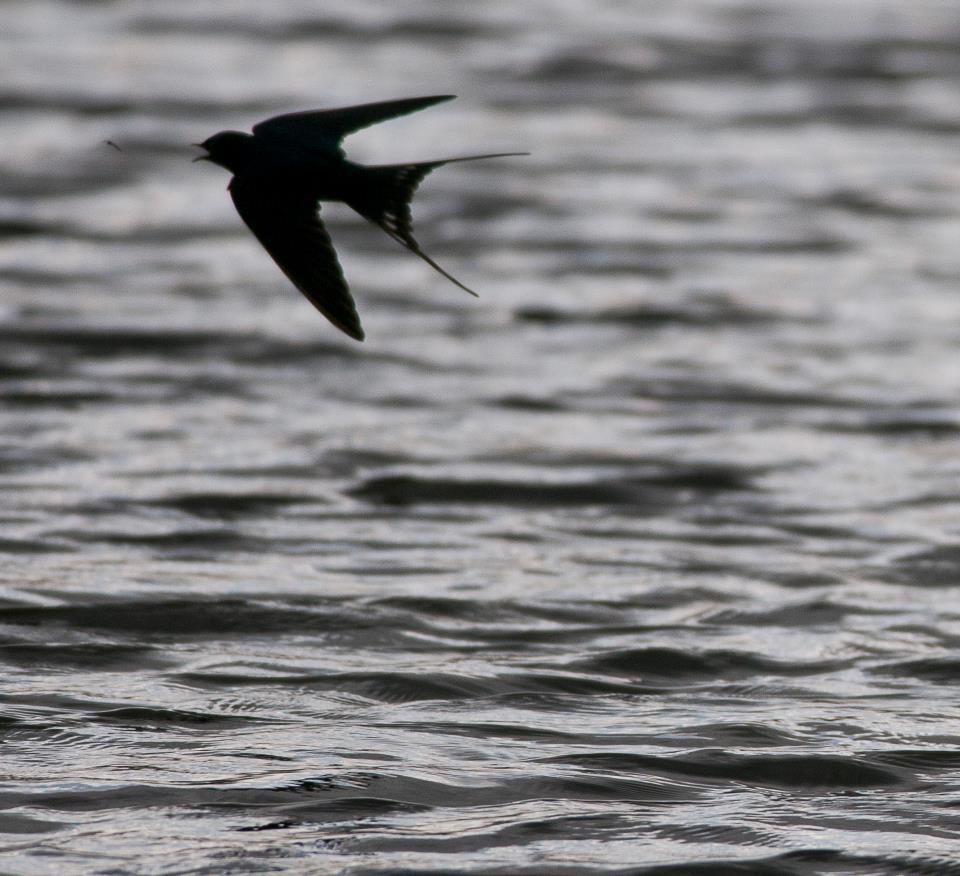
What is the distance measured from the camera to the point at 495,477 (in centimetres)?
854

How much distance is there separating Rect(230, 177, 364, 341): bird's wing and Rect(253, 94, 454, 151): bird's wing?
0.47 feet

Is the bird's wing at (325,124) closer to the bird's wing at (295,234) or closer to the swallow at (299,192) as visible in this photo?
the swallow at (299,192)

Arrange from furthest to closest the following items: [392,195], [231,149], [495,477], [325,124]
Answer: [495,477] < [325,124] < [231,149] < [392,195]

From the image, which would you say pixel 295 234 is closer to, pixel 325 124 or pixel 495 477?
pixel 325 124

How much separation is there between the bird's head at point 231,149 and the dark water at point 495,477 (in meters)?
1.48

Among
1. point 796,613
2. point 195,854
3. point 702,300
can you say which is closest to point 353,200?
point 195,854

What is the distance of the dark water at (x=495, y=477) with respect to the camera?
512 centimetres

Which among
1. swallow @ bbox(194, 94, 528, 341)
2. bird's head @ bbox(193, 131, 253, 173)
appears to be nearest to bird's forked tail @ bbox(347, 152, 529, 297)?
swallow @ bbox(194, 94, 528, 341)

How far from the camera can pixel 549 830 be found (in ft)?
16.1

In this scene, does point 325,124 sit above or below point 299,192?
above

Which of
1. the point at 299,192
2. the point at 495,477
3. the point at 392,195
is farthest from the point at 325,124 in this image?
the point at 495,477

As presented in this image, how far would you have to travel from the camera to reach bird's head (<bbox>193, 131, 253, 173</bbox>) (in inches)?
193

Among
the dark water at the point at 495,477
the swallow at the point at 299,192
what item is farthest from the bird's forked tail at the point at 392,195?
the dark water at the point at 495,477

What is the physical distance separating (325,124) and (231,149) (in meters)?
0.26
